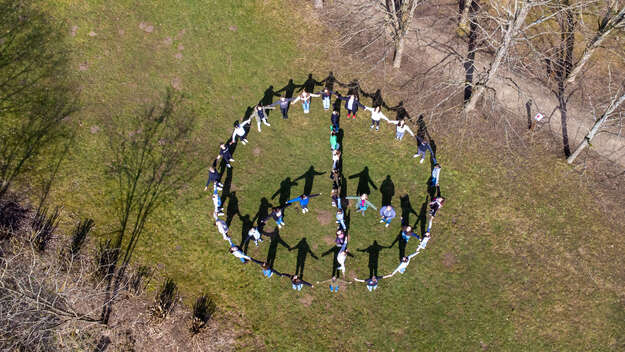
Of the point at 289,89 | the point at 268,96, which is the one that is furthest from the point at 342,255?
the point at 289,89

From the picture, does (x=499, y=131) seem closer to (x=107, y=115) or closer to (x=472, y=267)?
(x=472, y=267)

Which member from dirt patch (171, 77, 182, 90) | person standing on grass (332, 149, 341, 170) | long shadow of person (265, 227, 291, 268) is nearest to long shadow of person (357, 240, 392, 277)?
long shadow of person (265, 227, 291, 268)

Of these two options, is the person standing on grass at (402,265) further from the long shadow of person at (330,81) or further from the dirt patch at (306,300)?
the long shadow of person at (330,81)

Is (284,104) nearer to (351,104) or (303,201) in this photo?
(351,104)

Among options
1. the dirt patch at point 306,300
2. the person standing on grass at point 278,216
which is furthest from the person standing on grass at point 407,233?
the person standing on grass at point 278,216

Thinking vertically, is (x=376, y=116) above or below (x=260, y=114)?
above
